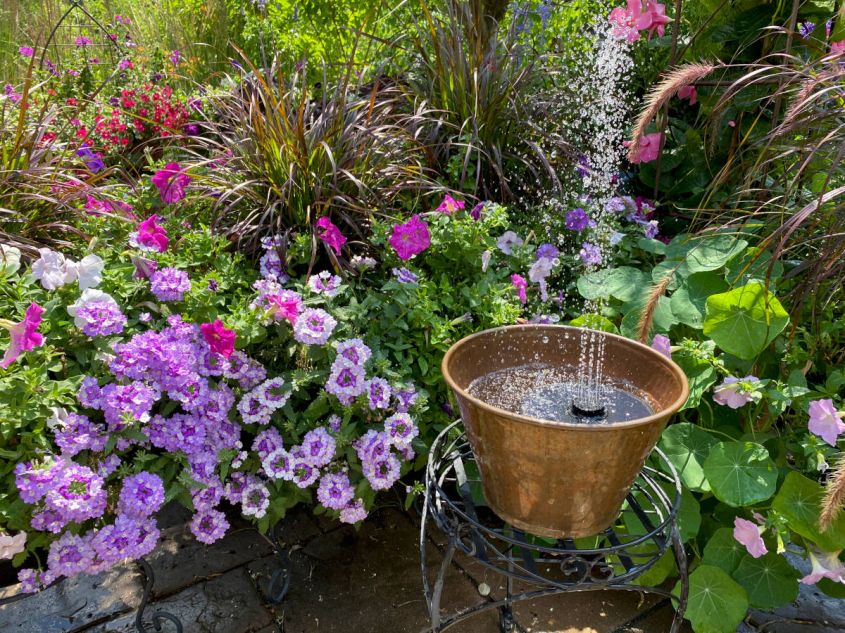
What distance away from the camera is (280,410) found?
152cm

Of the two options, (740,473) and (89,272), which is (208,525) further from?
(740,473)

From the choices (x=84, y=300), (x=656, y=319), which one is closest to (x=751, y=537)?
(x=656, y=319)

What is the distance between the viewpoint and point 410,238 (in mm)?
1676

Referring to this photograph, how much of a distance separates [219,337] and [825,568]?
1.31 meters

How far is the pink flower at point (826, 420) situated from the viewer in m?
1.29

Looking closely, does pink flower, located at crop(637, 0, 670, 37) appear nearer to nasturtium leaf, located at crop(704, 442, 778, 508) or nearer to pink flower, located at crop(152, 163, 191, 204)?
nasturtium leaf, located at crop(704, 442, 778, 508)

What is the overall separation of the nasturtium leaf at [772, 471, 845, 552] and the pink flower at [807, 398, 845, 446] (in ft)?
0.40

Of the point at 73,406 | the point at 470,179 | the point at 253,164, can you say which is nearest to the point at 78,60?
the point at 253,164

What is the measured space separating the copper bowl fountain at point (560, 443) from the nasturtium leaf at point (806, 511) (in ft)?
1.45

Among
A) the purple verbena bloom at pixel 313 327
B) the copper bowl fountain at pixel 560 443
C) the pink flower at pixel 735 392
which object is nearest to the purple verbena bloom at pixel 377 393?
the purple verbena bloom at pixel 313 327

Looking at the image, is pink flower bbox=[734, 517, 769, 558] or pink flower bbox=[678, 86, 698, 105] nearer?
pink flower bbox=[734, 517, 769, 558]

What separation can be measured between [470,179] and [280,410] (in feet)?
3.52

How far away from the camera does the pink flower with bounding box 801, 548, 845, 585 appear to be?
4.39 feet

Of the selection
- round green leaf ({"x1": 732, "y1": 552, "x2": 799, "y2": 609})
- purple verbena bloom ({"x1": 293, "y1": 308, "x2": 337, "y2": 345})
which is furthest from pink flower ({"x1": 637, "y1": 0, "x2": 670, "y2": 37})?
round green leaf ({"x1": 732, "y1": 552, "x2": 799, "y2": 609})
